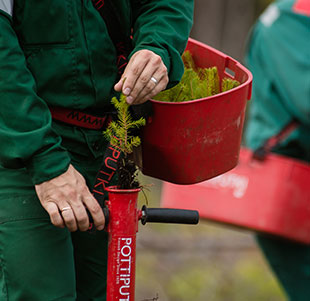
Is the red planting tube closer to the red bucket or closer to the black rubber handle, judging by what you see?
the black rubber handle

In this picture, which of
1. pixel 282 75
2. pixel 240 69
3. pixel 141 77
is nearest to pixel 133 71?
pixel 141 77

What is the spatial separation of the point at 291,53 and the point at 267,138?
0.49 meters

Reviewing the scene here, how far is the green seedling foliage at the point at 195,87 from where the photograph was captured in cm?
187

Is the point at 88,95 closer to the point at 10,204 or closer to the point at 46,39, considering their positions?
the point at 46,39

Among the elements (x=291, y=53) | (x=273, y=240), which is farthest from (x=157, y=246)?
(x=291, y=53)

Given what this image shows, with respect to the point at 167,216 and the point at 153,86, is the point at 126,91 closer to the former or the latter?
the point at 153,86

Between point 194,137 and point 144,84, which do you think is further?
point 194,137

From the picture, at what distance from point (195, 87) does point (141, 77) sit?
328 mm

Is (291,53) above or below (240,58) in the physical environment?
above

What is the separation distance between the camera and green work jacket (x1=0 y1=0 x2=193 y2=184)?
1533 millimetres

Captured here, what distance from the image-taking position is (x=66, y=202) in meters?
1.54

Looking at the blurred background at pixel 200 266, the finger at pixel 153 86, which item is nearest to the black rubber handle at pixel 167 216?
the finger at pixel 153 86

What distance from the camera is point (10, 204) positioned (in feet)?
5.52

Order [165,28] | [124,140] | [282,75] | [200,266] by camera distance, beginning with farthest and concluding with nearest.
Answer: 1. [200,266]
2. [282,75]
3. [165,28]
4. [124,140]
